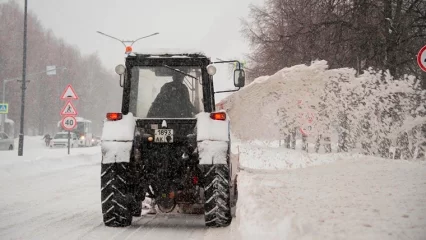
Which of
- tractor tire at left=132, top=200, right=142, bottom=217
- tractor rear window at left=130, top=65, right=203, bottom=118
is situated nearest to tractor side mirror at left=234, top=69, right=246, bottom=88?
tractor rear window at left=130, top=65, right=203, bottom=118

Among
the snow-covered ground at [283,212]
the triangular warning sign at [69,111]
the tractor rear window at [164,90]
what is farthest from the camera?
the triangular warning sign at [69,111]

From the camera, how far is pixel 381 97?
43.8ft

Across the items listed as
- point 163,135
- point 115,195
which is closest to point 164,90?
point 163,135

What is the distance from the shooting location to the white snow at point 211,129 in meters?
6.39

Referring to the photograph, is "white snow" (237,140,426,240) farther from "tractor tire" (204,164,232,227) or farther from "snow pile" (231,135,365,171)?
"snow pile" (231,135,365,171)

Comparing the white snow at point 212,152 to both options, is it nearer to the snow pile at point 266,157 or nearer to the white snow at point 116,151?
the white snow at point 116,151

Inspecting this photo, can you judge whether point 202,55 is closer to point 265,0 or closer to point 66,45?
point 265,0

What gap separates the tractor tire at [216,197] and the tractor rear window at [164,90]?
43.2 inches

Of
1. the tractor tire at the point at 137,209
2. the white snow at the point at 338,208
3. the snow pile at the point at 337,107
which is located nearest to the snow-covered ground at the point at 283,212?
the white snow at the point at 338,208

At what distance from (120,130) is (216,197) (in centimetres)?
158

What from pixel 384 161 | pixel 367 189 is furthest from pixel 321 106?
pixel 367 189

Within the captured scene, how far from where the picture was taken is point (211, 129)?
643 cm

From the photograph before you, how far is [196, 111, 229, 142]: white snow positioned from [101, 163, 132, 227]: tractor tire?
3.69ft

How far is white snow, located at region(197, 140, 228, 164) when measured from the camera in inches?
248
